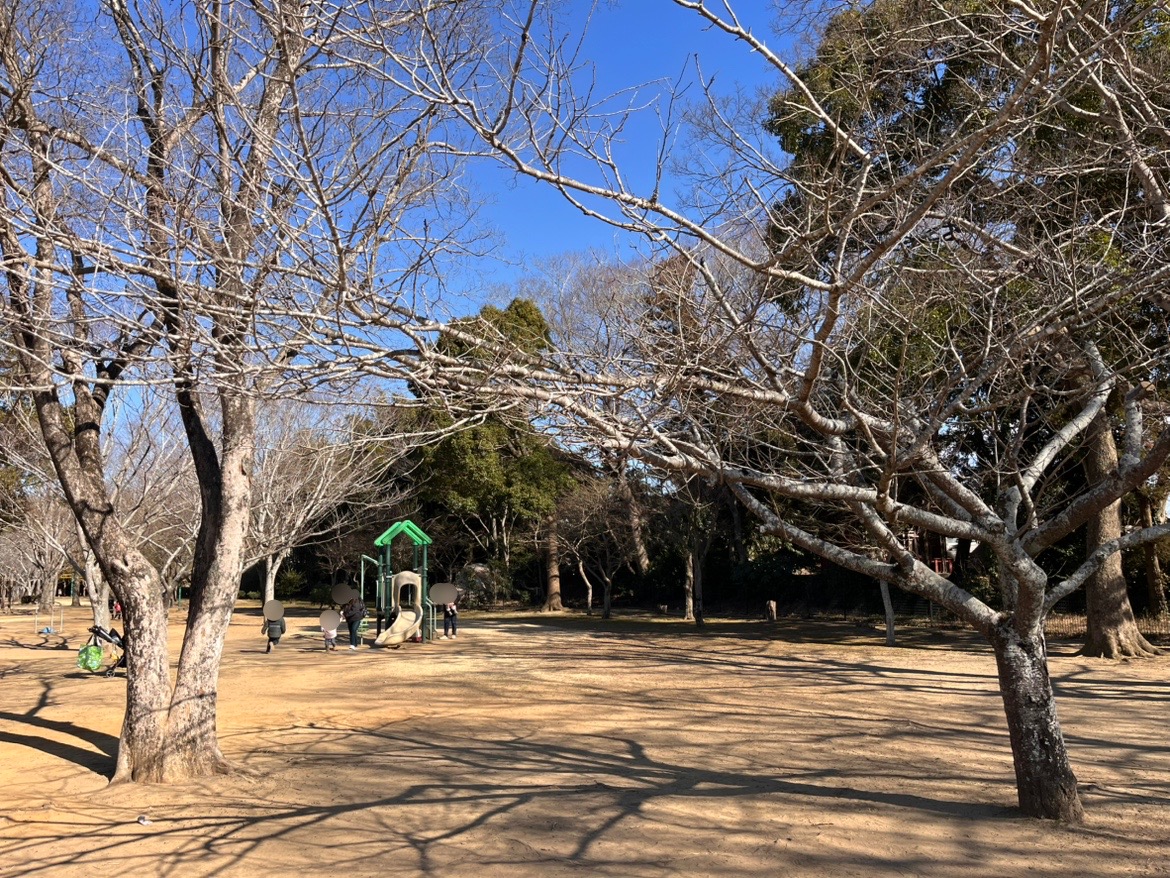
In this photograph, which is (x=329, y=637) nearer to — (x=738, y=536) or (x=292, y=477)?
(x=292, y=477)

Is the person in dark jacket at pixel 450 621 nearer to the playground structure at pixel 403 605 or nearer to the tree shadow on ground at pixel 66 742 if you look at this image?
the playground structure at pixel 403 605

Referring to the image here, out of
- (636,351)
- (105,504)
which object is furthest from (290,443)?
(636,351)

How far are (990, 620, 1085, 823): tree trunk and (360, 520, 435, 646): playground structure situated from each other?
60.0 feet

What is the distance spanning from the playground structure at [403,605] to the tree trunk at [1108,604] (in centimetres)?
1447

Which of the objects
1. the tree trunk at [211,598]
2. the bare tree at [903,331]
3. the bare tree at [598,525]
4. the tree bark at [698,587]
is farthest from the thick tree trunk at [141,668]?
the tree bark at [698,587]

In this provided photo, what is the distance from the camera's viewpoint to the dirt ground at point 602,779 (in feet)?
→ 19.0

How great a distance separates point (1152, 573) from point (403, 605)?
58.7 feet

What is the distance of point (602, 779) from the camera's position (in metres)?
7.91

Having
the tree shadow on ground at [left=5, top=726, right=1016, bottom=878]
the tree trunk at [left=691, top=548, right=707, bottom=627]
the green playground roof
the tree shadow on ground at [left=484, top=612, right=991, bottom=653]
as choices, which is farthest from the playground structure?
the tree shadow on ground at [left=5, top=726, right=1016, bottom=878]

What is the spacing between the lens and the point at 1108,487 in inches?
236

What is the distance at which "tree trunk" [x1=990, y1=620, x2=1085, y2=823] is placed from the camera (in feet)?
19.3

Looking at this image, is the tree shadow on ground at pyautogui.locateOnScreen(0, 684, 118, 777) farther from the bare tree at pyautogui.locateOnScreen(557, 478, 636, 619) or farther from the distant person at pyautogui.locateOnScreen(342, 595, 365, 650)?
the bare tree at pyautogui.locateOnScreen(557, 478, 636, 619)

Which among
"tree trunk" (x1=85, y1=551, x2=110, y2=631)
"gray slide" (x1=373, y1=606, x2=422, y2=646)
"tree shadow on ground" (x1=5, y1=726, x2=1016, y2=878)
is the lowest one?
"tree shadow on ground" (x1=5, y1=726, x2=1016, y2=878)

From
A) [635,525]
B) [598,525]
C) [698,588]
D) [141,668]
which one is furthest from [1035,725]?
[598,525]
